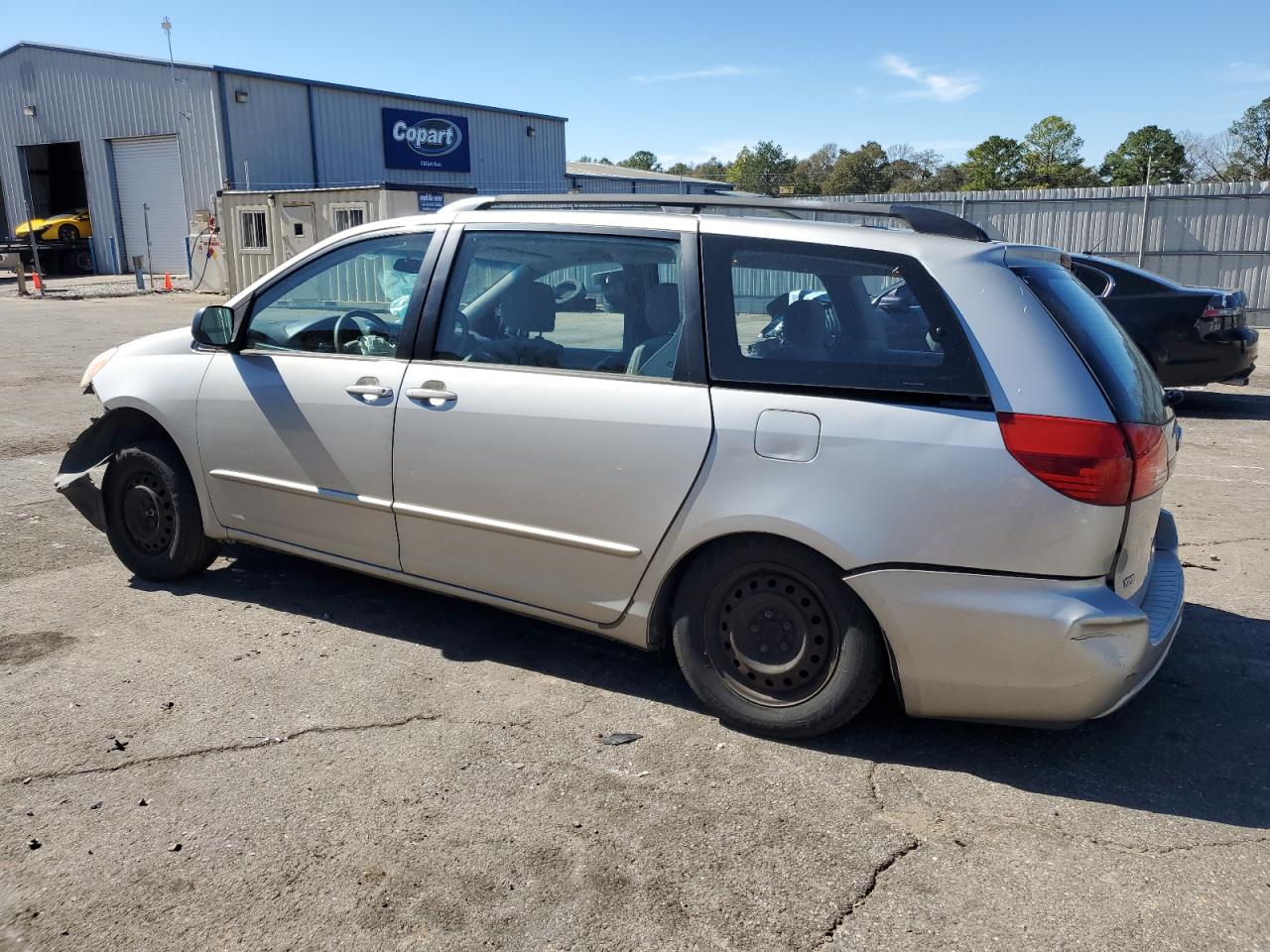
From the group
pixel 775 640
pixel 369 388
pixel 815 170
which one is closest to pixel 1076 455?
pixel 775 640

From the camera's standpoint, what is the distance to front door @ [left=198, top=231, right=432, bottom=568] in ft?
13.9

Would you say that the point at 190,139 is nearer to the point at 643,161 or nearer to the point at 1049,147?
the point at 1049,147

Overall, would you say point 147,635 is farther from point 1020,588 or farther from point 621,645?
point 1020,588

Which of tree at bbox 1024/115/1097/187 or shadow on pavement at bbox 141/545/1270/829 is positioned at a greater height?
tree at bbox 1024/115/1097/187

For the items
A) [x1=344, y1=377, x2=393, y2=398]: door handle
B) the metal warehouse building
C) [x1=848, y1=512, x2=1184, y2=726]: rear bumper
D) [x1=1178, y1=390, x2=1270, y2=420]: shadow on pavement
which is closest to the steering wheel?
[x1=344, y1=377, x2=393, y2=398]: door handle

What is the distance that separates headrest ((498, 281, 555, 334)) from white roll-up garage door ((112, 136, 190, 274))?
2916 cm

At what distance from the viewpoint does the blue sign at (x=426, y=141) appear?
32.4 meters

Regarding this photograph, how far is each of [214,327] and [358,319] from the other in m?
0.69

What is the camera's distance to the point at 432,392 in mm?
4043

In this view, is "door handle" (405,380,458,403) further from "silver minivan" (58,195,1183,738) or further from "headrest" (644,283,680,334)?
"headrest" (644,283,680,334)

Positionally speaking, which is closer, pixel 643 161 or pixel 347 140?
pixel 347 140

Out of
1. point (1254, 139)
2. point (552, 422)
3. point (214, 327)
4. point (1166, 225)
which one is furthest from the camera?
point (1254, 139)

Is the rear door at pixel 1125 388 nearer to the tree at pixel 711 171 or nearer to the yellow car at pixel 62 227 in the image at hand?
the yellow car at pixel 62 227

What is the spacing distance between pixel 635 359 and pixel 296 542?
191cm
